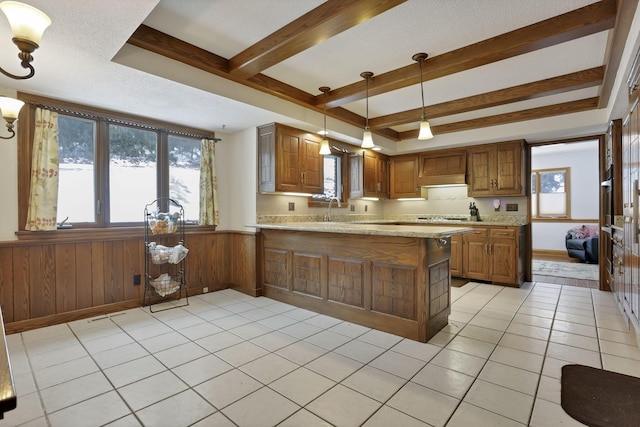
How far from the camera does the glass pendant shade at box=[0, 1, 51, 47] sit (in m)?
1.58

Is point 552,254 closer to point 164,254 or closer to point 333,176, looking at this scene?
point 333,176

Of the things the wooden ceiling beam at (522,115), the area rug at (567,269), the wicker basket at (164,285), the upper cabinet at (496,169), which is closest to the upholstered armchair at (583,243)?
the area rug at (567,269)

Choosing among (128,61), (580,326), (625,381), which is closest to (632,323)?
(580,326)

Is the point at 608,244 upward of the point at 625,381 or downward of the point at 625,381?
upward

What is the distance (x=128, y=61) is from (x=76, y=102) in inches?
52.2

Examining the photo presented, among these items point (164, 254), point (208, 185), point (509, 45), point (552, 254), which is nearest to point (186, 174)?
point (208, 185)

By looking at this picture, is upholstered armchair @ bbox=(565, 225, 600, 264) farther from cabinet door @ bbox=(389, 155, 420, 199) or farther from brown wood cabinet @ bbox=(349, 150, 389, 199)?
brown wood cabinet @ bbox=(349, 150, 389, 199)

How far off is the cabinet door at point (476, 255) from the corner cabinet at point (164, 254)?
421cm

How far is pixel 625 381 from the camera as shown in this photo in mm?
2117

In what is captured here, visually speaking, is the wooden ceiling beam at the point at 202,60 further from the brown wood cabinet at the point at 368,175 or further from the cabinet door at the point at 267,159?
the brown wood cabinet at the point at 368,175

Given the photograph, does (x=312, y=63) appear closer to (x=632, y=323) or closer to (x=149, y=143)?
(x=149, y=143)

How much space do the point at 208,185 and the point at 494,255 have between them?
438cm

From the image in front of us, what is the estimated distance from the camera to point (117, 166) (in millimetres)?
3764

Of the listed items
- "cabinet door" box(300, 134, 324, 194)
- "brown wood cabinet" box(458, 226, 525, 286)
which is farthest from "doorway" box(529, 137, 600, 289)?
"cabinet door" box(300, 134, 324, 194)
